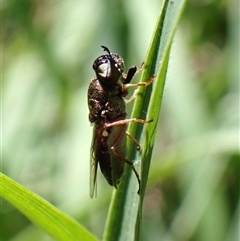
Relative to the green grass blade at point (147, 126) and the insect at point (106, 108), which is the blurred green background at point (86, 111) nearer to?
the insect at point (106, 108)

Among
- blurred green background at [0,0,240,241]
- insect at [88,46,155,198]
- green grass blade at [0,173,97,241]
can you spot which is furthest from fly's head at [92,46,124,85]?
green grass blade at [0,173,97,241]

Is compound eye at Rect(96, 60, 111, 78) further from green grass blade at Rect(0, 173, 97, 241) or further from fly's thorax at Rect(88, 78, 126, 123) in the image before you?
green grass blade at Rect(0, 173, 97, 241)

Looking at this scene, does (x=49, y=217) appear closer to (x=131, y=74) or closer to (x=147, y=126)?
(x=147, y=126)

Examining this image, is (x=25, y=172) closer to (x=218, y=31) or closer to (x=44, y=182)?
(x=44, y=182)

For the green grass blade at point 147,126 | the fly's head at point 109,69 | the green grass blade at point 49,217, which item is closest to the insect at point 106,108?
the fly's head at point 109,69

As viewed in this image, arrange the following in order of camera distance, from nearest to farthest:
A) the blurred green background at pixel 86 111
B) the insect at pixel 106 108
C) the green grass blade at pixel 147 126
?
the green grass blade at pixel 147 126
the insect at pixel 106 108
the blurred green background at pixel 86 111

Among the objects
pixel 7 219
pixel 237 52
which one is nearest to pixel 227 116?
pixel 237 52
